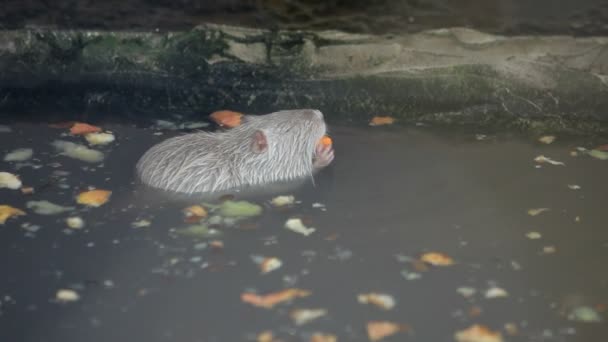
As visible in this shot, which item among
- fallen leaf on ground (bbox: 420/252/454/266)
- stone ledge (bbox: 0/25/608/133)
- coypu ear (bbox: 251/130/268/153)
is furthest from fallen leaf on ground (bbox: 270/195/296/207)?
stone ledge (bbox: 0/25/608/133)

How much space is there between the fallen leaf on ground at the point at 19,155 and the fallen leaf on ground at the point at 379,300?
2261mm

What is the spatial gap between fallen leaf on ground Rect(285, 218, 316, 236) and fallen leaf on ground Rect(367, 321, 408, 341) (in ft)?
2.53

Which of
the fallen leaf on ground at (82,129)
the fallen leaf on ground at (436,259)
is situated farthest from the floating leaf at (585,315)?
the fallen leaf on ground at (82,129)

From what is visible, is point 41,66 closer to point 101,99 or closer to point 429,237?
point 101,99

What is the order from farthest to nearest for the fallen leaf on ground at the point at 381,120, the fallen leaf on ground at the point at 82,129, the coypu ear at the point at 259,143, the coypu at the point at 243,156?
the fallen leaf on ground at the point at 381,120 → the fallen leaf on ground at the point at 82,129 → the coypu ear at the point at 259,143 → the coypu at the point at 243,156

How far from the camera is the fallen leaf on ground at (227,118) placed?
528cm

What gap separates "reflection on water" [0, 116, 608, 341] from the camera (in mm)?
3299

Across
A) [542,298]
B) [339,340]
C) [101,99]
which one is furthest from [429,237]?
[101,99]

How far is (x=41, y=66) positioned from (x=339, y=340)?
3.66 meters

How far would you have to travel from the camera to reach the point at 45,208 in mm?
4109

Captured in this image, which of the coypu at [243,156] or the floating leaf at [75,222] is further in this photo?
the coypu at [243,156]

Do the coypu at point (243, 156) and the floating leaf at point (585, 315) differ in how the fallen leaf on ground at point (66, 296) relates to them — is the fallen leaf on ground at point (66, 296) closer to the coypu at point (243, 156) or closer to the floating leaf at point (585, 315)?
the coypu at point (243, 156)

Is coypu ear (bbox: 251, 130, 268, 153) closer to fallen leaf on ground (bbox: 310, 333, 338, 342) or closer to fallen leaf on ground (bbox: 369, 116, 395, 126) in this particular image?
fallen leaf on ground (bbox: 369, 116, 395, 126)

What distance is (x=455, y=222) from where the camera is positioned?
4.05 m
